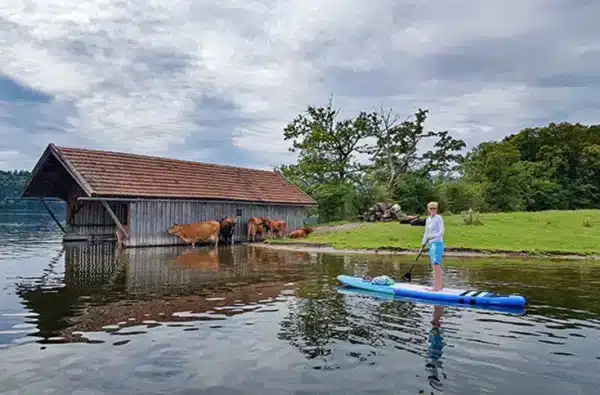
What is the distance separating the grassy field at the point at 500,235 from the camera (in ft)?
78.2

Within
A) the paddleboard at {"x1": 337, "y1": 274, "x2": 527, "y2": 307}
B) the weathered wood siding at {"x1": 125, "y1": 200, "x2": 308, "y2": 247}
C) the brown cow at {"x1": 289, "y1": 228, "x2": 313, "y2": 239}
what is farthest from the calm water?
the brown cow at {"x1": 289, "y1": 228, "x2": 313, "y2": 239}

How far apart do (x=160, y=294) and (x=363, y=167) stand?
121ft

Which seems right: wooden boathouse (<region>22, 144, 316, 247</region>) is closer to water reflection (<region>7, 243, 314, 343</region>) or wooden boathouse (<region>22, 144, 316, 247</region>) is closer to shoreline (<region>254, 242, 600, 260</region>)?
water reflection (<region>7, 243, 314, 343</region>)

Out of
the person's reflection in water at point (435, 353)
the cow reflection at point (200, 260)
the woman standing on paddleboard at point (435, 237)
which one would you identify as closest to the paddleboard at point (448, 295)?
the woman standing on paddleboard at point (435, 237)

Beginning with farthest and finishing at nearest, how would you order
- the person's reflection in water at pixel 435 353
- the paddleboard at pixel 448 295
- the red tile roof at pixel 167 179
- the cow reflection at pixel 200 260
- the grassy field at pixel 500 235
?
the red tile roof at pixel 167 179 → the grassy field at pixel 500 235 → the cow reflection at pixel 200 260 → the paddleboard at pixel 448 295 → the person's reflection in water at pixel 435 353

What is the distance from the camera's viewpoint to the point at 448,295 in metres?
12.0

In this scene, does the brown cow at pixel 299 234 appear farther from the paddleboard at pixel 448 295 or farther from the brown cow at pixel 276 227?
the paddleboard at pixel 448 295

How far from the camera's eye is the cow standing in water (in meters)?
29.6

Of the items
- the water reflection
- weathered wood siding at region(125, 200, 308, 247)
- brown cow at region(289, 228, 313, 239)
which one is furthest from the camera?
brown cow at region(289, 228, 313, 239)

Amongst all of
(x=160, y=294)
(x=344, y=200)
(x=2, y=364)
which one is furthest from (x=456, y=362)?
(x=344, y=200)

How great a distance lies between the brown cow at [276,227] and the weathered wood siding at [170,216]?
41.5 inches

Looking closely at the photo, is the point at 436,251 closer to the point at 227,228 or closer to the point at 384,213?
the point at 227,228

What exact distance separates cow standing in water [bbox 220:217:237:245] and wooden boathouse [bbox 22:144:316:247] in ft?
3.08

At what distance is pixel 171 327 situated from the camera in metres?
9.34
